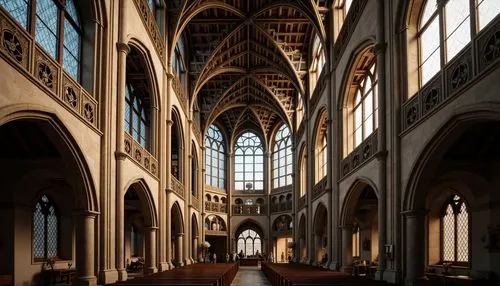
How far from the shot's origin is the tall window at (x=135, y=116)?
2581 centimetres

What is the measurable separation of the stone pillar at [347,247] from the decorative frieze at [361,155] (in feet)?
7.82

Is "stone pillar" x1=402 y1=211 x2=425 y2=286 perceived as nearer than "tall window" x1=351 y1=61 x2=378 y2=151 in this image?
Yes

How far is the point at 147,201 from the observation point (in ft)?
76.5

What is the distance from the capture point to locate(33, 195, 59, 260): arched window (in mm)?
19516

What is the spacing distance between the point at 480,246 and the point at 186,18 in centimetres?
1783

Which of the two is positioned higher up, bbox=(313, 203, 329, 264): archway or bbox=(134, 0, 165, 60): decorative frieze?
bbox=(134, 0, 165, 60): decorative frieze

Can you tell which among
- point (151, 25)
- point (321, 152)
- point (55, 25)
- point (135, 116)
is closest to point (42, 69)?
point (55, 25)

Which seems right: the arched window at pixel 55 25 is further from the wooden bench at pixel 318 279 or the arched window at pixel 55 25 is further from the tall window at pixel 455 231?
the tall window at pixel 455 231

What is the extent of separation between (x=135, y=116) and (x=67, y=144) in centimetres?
1372

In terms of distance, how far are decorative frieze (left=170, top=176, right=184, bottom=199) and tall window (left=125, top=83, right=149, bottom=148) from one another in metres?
2.54

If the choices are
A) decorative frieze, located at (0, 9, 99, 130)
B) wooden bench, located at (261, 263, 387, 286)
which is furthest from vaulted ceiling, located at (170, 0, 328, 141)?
decorative frieze, located at (0, 9, 99, 130)

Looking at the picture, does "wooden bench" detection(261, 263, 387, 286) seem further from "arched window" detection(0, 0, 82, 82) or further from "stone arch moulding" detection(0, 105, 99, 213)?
"arched window" detection(0, 0, 82, 82)

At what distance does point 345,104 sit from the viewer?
80.0ft

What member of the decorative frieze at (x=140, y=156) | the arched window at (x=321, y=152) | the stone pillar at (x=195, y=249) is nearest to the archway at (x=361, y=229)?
the arched window at (x=321, y=152)
